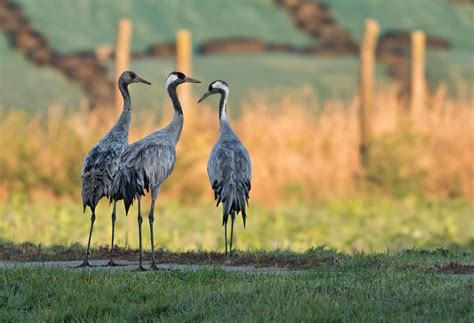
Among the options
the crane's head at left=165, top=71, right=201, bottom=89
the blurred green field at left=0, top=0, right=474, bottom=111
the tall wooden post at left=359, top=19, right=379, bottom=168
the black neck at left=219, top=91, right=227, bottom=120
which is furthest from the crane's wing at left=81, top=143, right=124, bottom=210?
the blurred green field at left=0, top=0, right=474, bottom=111

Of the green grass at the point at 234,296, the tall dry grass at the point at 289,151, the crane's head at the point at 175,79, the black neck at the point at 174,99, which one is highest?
the tall dry grass at the point at 289,151

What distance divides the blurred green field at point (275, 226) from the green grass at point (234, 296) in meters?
6.11

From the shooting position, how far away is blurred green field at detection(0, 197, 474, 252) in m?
19.3

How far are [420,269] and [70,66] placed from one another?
24492 millimetres

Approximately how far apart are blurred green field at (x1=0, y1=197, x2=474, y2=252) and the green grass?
6110 mm

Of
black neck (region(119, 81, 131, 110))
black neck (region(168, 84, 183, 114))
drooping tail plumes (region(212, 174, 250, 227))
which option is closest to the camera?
drooping tail plumes (region(212, 174, 250, 227))

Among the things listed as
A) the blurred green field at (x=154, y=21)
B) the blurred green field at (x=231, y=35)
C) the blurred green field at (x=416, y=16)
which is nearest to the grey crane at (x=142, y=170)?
the blurred green field at (x=231, y=35)

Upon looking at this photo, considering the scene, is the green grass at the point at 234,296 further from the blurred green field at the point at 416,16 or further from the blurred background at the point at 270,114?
the blurred green field at the point at 416,16

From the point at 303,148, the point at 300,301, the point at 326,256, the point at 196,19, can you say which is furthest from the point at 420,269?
the point at 196,19

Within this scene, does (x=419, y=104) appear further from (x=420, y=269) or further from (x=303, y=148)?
(x=420, y=269)

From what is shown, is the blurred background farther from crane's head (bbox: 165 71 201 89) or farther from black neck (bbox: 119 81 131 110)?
crane's head (bbox: 165 71 201 89)

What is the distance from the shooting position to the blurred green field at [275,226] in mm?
19297

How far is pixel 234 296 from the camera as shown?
420 inches

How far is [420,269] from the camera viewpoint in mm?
12469
